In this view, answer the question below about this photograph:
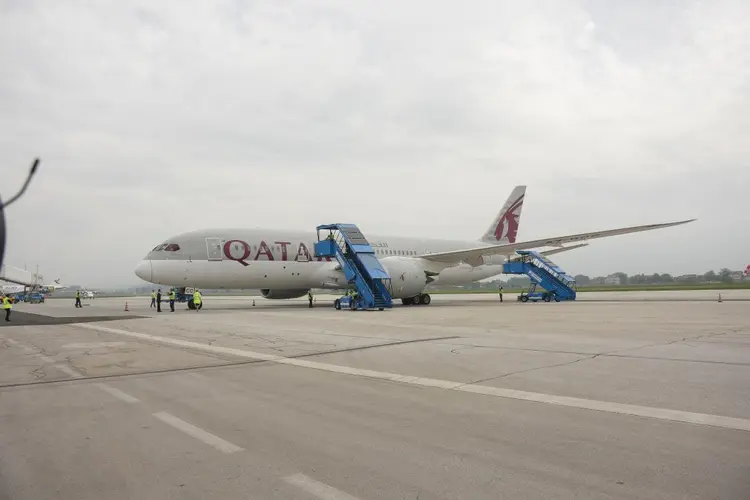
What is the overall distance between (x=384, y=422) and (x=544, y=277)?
29886mm

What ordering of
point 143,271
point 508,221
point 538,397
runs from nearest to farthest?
point 538,397
point 143,271
point 508,221

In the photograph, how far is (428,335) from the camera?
493 inches

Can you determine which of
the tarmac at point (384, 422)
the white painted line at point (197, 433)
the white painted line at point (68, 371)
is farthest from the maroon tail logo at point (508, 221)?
the white painted line at point (197, 433)

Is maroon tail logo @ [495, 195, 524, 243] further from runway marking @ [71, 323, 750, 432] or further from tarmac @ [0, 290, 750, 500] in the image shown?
runway marking @ [71, 323, 750, 432]

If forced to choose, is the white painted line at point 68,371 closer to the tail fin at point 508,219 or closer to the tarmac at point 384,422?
the tarmac at point 384,422

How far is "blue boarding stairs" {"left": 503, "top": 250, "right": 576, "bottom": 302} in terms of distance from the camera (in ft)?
107

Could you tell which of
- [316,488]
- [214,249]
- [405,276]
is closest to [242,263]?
[214,249]

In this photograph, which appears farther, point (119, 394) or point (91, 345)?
point (91, 345)

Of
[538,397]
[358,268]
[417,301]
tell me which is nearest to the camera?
[538,397]

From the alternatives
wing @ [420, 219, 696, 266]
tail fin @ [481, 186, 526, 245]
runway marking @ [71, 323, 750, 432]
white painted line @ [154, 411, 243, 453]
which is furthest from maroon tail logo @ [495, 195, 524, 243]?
white painted line @ [154, 411, 243, 453]

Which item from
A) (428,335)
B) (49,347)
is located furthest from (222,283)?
(428,335)

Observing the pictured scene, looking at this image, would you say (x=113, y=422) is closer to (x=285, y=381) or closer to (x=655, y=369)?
(x=285, y=381)

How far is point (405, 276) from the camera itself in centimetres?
2695

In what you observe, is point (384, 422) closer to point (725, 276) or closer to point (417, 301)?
point (417, 301)
